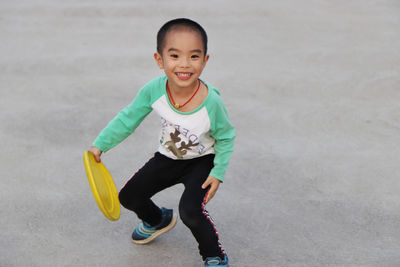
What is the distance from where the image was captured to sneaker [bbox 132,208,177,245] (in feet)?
8.98

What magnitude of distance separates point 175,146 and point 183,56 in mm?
476

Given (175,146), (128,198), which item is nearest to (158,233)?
(128,198)

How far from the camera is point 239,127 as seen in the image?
4027 mm

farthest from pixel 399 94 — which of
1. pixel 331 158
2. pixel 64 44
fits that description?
pixel 64 44

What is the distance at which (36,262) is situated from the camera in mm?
2633

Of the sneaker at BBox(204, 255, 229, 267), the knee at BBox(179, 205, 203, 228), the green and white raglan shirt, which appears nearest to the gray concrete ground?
the sneaker at BBox(204, 255, 229, 267)

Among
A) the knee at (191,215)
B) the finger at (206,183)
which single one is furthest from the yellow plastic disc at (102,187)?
the finger at (206,183)

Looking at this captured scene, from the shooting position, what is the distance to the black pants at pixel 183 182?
239cm

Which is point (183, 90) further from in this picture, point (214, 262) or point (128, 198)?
point (214, 262)

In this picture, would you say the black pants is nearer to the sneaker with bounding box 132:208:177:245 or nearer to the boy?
the boy

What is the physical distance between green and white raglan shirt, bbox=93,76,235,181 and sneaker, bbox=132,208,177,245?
1.51ft

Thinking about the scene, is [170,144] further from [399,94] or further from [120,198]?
[399,94]

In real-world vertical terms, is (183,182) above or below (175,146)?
below

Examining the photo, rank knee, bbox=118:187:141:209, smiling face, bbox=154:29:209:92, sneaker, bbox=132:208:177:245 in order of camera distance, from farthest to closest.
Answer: sneaker, bbox=132:208:177:245, knee, bbox=118:187:141:209, smiling face, bbox=154:29:209:92
